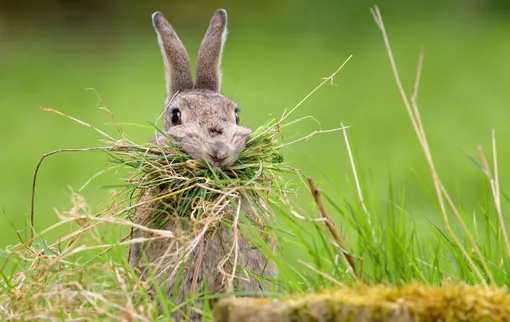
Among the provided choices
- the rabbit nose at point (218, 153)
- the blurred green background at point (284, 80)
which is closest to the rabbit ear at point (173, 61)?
the rabbit nose at point (218, 153)

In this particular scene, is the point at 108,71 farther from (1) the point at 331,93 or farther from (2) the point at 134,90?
(1) the point at 331,93

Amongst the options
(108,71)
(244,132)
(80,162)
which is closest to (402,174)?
(80,162)

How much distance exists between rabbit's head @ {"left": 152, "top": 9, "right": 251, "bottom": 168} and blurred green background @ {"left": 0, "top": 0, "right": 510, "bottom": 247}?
82.0 inches

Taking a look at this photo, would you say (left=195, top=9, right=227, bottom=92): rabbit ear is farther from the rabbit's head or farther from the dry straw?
the dry straw

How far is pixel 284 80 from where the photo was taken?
1306 centimetres

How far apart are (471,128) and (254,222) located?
681 centimetres

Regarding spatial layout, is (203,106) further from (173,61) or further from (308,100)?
(308,100)

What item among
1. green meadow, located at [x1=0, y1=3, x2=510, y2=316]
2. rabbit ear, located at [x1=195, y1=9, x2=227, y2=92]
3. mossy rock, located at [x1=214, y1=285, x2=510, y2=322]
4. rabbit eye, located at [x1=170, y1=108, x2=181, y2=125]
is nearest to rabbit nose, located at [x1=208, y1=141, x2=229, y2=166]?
rabbit eye, located at [x1=170, y1=108, x2=181, y2=125]

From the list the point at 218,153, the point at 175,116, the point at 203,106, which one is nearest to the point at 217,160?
the point at 218,153

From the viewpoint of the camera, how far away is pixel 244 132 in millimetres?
4016

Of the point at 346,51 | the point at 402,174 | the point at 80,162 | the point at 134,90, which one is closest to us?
the point at 402,174

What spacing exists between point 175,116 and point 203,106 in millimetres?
206

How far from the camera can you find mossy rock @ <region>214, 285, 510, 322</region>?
8.64ft

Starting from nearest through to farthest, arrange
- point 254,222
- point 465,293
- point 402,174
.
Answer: point 465,293, point 254,222, point 402,174
